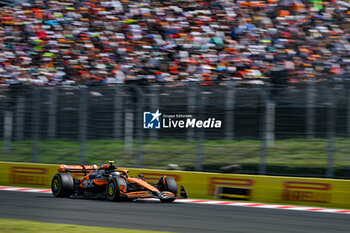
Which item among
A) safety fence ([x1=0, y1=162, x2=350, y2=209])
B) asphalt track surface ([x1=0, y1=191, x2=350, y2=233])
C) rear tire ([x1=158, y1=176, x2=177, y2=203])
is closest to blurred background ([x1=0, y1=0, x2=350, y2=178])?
safety fence ([x1=0, y1=162, x2=350, y2=209])

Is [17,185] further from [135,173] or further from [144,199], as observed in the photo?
[144,199]

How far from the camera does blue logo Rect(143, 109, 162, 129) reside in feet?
38.9

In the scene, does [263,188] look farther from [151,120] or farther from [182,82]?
[151,120]

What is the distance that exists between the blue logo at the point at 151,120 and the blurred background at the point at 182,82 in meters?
0.11

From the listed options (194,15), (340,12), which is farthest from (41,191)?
(340,12)

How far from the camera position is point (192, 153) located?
37.6 ft

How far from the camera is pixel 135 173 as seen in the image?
1208cm

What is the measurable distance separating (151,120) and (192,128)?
0.95 metres

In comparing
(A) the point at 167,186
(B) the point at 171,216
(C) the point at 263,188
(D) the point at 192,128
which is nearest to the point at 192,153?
(D) the point at 192,128

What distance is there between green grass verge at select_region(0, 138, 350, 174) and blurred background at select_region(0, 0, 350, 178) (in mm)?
24

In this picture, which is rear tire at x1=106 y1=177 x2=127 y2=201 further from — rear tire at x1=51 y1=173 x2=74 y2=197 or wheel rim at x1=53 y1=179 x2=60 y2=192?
wheel rim at x1=53 y1=179 x2=60 y2=192

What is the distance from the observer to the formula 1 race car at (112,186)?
9.93 meters

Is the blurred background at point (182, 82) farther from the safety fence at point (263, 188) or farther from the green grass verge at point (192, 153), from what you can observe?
the safety fence at point (263, 188)

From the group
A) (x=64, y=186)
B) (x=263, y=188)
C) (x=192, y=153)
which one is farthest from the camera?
(x=192, y=153)
